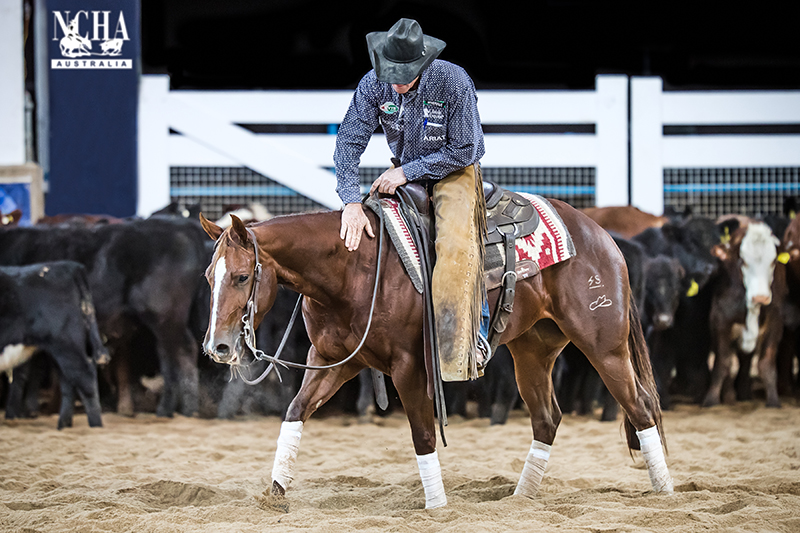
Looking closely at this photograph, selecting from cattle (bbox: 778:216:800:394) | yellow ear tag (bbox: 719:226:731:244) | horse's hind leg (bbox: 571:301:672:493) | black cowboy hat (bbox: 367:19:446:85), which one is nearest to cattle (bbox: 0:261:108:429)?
black cowboy hat (bbox: 367:19:446:85)

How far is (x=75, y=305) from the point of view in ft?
20.7

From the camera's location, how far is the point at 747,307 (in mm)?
7379

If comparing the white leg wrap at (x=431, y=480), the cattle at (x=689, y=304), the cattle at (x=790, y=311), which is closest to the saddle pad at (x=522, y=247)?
the white leg wrap at (x=431, y=480)

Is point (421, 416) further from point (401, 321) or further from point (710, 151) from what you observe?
point (710, 151)

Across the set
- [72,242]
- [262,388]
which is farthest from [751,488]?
[72,242]

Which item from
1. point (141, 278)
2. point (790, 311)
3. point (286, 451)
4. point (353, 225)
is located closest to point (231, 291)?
point (353, 225)

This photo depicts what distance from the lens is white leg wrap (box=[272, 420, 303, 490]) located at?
3701mm

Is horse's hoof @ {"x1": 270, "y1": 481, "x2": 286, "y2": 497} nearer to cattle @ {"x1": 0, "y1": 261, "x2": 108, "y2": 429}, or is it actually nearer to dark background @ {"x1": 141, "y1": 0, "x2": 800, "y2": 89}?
cattle @ {"x1": 0, "y1": 261, "x2": 108, "y2": 429}

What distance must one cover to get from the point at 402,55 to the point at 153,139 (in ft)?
26.9

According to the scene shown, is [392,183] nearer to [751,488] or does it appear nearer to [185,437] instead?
[751,488]

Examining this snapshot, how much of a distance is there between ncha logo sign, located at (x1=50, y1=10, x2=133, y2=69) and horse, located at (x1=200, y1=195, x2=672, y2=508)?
6186 mm

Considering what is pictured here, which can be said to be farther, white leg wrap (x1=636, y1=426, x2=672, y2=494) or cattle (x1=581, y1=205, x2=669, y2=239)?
cattle (x1=581, y1=205, x2=669, y2=239)

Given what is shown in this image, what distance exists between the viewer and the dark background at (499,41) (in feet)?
38.6

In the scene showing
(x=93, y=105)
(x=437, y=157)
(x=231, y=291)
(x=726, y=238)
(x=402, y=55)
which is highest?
(x=93, y=105)
